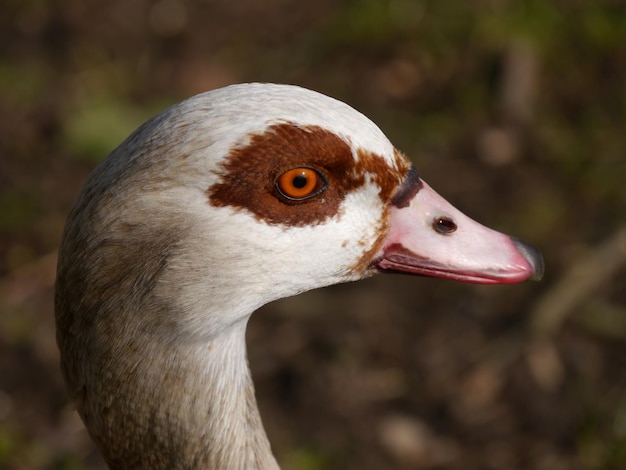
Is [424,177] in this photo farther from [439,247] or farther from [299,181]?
[299,181]

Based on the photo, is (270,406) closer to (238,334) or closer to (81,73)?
(238,334)

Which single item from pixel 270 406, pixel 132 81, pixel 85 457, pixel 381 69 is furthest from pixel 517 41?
pixel 85 457

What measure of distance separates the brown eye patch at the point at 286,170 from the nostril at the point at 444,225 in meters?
0.24

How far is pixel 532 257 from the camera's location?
213cm

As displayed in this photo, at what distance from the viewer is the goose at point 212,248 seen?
5.87ft

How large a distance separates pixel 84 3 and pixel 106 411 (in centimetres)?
382

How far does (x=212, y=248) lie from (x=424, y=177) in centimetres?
274

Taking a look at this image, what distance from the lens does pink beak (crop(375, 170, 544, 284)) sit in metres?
2.05

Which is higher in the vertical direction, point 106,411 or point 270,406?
point 106,411

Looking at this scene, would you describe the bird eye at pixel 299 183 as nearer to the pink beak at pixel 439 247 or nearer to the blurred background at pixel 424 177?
the pink beak at pixel 439 247

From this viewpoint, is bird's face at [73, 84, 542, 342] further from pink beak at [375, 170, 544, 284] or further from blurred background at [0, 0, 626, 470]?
blurred background at [0, 0, 626, 470]

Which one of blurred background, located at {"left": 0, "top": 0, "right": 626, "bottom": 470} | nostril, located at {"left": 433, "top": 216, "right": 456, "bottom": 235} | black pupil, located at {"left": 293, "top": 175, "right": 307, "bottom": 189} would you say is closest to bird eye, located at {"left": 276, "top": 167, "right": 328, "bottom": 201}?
black pupil, located at {"left": 293, "top": 175, "right": 307, "bottom": 189}

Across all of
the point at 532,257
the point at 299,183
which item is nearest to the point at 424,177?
the point at 532,257

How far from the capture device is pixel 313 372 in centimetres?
373
